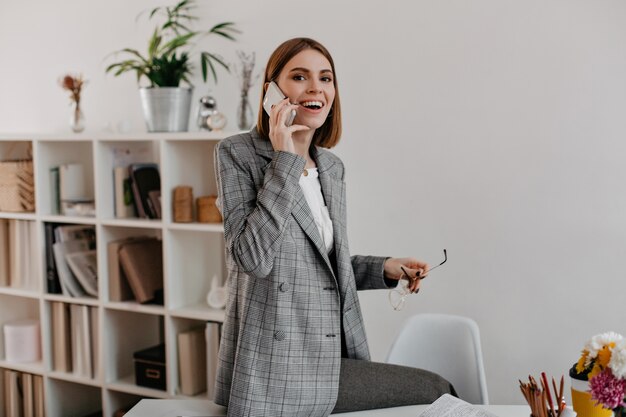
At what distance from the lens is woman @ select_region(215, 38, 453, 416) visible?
1825 mm

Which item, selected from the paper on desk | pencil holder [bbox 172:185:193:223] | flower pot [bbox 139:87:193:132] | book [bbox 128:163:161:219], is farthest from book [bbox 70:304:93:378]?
the paper on desk

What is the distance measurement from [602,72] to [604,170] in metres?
0.35

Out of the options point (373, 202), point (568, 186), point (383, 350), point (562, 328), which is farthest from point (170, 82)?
point (562, 328)

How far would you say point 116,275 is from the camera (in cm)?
336

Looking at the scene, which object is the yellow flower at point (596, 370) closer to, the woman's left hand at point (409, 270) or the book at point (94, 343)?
the woman's left hand at point (409, 270)

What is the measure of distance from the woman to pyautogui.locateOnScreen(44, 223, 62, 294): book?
1.84 meters

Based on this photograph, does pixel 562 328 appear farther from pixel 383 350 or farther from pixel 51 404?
pixel 51 404

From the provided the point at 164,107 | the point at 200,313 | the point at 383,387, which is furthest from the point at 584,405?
the point at 164,107

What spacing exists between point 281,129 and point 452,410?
31.9 inches

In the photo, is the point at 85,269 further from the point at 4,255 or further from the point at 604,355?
the point at 604,355

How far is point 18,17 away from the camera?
3900 mm

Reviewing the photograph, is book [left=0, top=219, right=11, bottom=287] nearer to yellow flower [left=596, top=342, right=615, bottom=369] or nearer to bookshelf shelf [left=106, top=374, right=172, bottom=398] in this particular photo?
bookshelf shelf [left=106, top=374, right=172, bottom=398]

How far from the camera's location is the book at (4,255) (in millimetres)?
3709

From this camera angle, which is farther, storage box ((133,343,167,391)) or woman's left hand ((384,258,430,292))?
storage box ((133,343,167,391))
